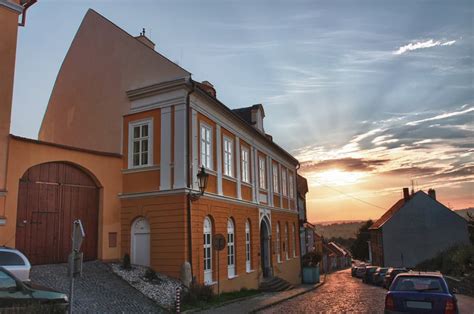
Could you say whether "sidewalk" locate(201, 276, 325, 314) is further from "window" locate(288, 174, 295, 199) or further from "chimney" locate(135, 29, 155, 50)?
"window" locate(288, 174, 295, 199)

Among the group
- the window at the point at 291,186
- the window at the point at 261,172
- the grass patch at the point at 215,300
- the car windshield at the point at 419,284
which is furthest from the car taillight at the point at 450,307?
the window at the point at 291,186

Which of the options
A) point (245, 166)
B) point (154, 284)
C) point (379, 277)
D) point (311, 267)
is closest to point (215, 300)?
point (154, 284)

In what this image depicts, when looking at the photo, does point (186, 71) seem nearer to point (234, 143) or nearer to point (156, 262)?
point (234, 143)

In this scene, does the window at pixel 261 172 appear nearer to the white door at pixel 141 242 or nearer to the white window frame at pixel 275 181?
the white window frame at pixel 275 181

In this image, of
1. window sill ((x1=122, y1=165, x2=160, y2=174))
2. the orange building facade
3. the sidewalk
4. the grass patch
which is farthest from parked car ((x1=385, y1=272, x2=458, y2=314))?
window sill ((x1=122, y1=165, x2=160, y2=174))

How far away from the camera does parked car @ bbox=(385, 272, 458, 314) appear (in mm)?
9452

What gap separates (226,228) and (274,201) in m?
9.67

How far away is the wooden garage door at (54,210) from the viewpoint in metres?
14.2

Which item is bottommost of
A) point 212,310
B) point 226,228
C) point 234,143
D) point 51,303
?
point 212,310

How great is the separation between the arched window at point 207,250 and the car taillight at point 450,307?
33.4 ft

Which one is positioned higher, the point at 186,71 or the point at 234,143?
the point at 186,71

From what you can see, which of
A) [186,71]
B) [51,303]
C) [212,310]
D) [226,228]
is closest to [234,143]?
[226,228]

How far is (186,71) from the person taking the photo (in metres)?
17.1

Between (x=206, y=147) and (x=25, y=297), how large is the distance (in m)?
10.6
